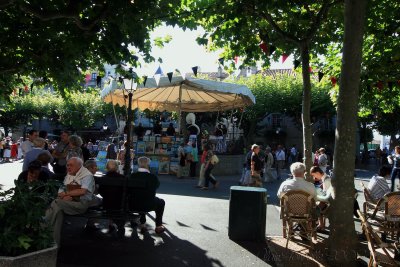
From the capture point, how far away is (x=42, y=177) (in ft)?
22.2

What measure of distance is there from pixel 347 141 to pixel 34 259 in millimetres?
3921

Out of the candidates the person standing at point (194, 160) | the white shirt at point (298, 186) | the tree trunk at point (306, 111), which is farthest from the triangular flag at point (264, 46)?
the person standing at point (194, 160)

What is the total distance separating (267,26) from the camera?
940cm

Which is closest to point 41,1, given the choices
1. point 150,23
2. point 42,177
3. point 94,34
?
point 94,34

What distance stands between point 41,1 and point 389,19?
24.4ft

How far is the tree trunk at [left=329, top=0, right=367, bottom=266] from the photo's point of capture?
5.26m

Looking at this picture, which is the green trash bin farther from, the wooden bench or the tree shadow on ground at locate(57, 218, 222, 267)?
the wooden bench

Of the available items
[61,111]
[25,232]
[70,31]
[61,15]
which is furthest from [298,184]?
[61,111]

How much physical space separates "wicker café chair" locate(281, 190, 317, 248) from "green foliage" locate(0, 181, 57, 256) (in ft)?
12.0

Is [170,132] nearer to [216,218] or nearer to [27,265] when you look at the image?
[216,218]

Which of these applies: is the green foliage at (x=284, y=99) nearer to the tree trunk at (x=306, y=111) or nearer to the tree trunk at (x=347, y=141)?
the tree trunk at (x=306, y=111)

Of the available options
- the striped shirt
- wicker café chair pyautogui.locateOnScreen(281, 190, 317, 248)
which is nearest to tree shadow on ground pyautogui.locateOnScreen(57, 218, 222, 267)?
wicker café chair pyautogui.locateOnScreen(281, 190, 317, 248)

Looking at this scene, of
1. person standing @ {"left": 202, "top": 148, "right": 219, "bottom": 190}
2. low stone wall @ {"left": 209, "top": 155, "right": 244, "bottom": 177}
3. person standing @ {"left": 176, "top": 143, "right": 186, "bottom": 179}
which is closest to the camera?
person standing @ {"left": 202, "top": 148, "right": 219, "bottom": 190}

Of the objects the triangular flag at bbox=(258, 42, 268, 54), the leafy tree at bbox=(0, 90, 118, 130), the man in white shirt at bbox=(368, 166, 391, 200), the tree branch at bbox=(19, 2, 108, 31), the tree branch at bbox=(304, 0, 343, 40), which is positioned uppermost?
the leafy tree at bbox=(0, 90, 118, 130)
